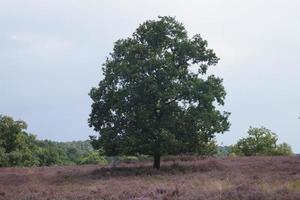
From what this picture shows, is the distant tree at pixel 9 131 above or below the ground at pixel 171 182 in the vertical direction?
above

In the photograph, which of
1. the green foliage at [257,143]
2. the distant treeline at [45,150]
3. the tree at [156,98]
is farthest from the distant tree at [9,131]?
the tree at [156,98]

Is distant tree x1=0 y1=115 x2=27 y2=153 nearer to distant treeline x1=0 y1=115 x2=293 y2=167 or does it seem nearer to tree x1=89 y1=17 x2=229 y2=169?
distant treeline x1=0 y1=115 x2=293 y2=167

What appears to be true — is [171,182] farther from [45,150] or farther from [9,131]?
[45,150]

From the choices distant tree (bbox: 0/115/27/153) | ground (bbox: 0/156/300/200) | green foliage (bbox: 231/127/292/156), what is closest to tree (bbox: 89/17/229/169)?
ground (bbox: 0/156/300/200)

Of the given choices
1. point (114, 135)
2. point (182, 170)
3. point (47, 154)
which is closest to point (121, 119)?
point (114, 135)

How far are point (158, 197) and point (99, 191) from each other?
4.36 meters

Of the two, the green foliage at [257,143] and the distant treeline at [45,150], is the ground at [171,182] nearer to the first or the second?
the distant treeline at [45,150]

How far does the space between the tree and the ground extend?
2.07 meters

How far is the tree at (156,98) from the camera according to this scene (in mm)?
36500

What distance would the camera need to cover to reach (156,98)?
3691 centimetres

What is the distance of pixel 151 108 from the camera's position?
37.3 metres

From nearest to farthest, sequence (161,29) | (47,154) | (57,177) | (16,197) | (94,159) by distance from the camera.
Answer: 1. (16,197)
2. (57,177)
3. (161,29)
4. (47,154)
5. (94,159)

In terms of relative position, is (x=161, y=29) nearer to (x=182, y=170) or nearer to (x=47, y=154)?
(x=182, y=170)

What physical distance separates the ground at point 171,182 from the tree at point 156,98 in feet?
6.79
